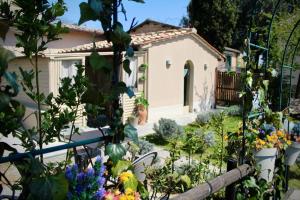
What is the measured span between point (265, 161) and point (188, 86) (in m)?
12.0

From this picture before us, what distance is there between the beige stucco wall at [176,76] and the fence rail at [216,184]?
32.0 ft

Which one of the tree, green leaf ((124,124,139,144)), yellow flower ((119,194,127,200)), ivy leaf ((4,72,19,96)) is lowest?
yellow flower ((119,194,127,200))

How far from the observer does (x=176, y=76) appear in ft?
47.0

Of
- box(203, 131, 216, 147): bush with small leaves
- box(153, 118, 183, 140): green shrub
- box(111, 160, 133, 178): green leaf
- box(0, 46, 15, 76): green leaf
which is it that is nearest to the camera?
box(0, 46, 15, 76): green leaf

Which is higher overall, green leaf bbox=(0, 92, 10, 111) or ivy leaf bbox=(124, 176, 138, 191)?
green leaf bbox=(0, 92, 10, 111)

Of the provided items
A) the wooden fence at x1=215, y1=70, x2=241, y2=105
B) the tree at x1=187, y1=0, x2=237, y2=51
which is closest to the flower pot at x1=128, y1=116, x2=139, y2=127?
the wooden fence at x1=215, y1=70, x2=241, y2=105

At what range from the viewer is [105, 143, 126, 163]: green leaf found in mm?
1634

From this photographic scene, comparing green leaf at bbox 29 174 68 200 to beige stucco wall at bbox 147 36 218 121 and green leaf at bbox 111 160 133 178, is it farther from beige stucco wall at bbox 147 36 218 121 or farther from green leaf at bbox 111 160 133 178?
beige stucco wall at bbox 147 36 218 121

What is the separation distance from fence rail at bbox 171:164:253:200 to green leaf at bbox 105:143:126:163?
79 cm

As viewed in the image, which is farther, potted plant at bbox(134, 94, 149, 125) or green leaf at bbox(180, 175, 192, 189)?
potted plant at bbox(134, 94, 149, 125)

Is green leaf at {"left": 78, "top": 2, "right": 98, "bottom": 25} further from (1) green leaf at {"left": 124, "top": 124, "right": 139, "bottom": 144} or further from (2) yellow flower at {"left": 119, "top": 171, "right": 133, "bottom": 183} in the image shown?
(2) yellow flower at {"left": 119, "top": 171, "right": 133, "bottom": 183}

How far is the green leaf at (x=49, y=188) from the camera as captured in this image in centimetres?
131

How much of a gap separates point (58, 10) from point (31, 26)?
0.20 meters

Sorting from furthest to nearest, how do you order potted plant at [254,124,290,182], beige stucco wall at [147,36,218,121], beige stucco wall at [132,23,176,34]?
beige stucco wall at [132,23,176,34] → beige stucco wall at [147,36,218,121] → potted plant at [254,124,290,182]
